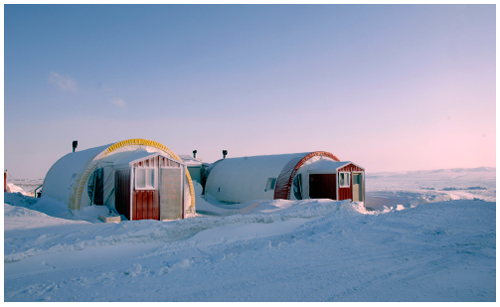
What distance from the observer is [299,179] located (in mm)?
20047

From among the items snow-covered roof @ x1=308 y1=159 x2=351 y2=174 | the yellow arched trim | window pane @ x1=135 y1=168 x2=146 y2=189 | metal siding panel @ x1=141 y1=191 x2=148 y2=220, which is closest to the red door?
snow-covered roof @ x1=308 y1=159 x2=351 y2=174

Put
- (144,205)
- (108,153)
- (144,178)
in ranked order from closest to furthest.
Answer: (144,205)
(144,178)
(108,153)

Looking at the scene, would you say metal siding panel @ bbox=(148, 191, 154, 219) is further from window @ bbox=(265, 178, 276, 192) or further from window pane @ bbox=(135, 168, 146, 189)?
window @ bbox=(265, 178, 276, 192)

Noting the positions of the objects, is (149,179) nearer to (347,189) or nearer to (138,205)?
(138,205)

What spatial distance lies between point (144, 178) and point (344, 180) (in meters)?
12.0

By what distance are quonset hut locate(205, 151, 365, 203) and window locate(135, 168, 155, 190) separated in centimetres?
825

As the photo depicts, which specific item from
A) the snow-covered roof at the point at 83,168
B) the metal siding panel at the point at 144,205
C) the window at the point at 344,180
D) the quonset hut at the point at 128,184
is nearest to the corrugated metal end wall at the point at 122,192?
the quonset hut at the point at 128,184

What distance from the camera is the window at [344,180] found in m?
19.4

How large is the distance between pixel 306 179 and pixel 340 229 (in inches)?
422

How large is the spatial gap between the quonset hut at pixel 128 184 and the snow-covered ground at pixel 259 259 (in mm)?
3107

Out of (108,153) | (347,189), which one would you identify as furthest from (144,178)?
(347,189)

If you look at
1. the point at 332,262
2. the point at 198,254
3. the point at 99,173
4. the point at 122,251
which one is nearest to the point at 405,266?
the point at 332,262

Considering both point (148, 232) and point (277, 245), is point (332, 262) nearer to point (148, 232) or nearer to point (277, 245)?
point (277, 245)

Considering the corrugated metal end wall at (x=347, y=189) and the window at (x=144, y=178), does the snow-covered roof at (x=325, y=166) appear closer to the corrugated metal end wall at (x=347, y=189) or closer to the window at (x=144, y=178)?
the corrugated metal end wall at (x=347, y=189)
